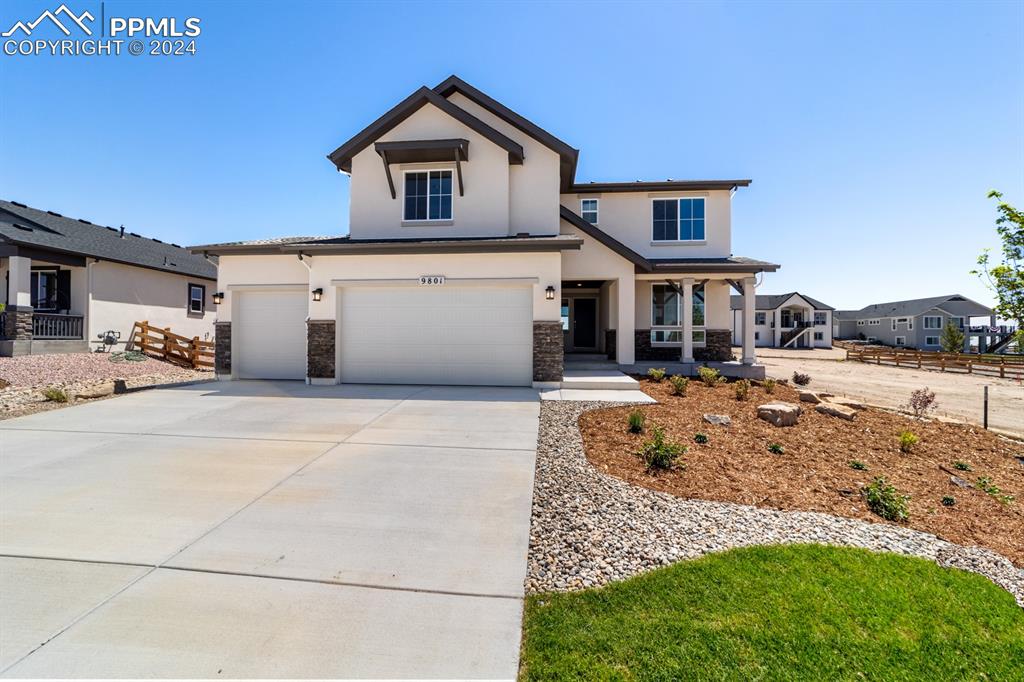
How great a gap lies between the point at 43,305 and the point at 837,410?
28.8m

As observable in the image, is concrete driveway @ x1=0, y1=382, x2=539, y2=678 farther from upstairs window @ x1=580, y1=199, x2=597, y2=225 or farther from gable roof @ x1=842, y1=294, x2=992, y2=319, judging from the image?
gable roof @ x1=842, y1=294, x2=992, y2=319

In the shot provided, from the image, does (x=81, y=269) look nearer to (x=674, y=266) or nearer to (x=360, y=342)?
(x=360, y=342)

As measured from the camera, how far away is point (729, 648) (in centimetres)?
254

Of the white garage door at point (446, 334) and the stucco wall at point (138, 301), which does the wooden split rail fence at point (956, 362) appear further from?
the stucco wall at point (138, 301)

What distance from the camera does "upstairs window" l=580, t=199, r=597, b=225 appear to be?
16.6 meters

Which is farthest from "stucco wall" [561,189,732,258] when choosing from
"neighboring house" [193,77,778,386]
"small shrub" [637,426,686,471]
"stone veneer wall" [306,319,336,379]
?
"small shrub" [637,426,686,471]

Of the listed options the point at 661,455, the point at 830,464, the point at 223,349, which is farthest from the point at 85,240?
the point at 830,464

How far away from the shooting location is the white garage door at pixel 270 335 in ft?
42.3

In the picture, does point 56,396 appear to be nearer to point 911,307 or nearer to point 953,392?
point 953,392

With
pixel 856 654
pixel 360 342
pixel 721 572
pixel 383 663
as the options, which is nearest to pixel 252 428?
pixel 360 342

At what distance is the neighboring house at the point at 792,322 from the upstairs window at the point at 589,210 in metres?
34.8

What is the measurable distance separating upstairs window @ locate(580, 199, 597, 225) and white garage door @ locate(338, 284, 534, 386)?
6.56 metres

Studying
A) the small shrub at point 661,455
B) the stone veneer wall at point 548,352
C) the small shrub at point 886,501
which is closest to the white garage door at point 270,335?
the stone veneer wall at point 548,352

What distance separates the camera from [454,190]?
516 inches
